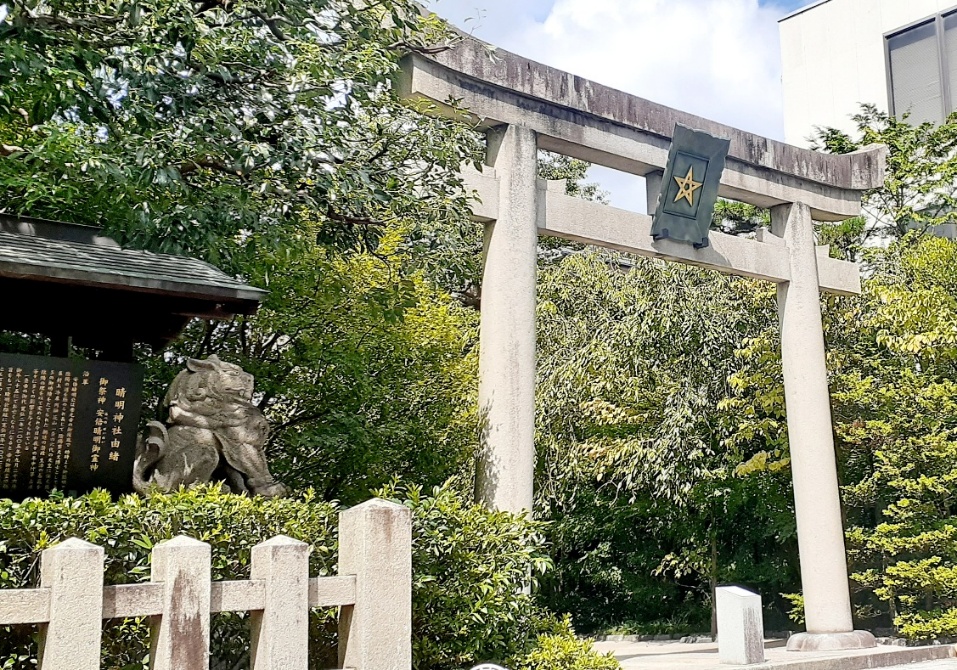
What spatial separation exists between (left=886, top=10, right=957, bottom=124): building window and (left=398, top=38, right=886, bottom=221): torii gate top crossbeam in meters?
7.58

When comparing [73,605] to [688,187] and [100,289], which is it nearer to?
[100,289]

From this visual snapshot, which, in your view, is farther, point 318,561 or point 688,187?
point 688,187

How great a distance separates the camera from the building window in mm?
18594

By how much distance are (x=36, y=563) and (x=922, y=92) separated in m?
18.6

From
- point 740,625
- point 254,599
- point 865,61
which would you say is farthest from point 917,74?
point 254,599

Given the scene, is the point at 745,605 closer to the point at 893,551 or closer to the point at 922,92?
the point at 893,551

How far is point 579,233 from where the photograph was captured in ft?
31.6

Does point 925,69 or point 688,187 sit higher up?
point 925,69

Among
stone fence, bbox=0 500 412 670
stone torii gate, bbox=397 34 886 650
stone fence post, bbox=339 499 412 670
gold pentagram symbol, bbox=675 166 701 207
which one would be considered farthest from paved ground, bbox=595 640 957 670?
Result: gold pentagram symbol, bbox=675 166 701 207

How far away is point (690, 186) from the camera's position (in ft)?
34.0

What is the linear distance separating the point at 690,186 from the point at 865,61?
11.8 m

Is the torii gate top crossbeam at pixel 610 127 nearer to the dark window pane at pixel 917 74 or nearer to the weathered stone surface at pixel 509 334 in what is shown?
the weathered stone surface at pixel 509 334

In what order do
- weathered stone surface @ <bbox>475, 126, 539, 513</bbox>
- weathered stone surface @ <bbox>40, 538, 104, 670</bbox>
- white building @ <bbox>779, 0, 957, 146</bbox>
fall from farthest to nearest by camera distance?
white building @ <bbox>779, 0, 957, 146</bbox>, weathered stone surface @ <bbox>475, 126, 539, 513</bbox>, weathered stone surface @ <bbox>40, 538, 104, 670</bbox>

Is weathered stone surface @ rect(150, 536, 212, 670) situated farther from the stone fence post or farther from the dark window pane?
the dark window pane
